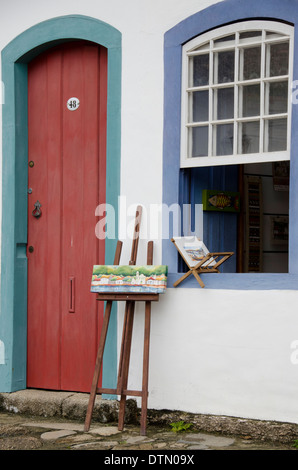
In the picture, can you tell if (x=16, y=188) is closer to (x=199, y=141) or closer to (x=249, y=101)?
(x=199, y=141)

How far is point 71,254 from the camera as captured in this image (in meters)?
6.60

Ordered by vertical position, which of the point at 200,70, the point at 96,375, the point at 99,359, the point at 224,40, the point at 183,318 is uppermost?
the point at 224,40

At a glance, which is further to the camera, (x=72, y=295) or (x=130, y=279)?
(x=72, y=295)

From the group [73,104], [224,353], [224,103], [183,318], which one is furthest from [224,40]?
[224,353]

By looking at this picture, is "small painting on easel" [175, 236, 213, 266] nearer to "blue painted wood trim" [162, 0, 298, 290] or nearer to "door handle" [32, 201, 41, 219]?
"blue painted wood trim" [162, 0, 298, 290]

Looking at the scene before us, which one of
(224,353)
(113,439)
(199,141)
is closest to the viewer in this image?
(113,439)

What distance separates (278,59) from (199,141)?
0.87m

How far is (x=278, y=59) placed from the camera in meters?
5.56

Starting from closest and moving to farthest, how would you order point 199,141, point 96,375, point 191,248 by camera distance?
point 96,375 < point 191,248 < point 199,141

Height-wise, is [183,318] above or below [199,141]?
below

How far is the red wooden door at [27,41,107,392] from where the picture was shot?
6.48 metres

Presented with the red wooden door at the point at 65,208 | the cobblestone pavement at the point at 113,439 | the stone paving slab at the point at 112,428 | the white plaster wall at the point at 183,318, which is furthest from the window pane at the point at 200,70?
the cobblestone pavement at the point at 113,439

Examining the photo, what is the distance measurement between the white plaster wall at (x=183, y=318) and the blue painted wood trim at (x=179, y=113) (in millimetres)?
67
